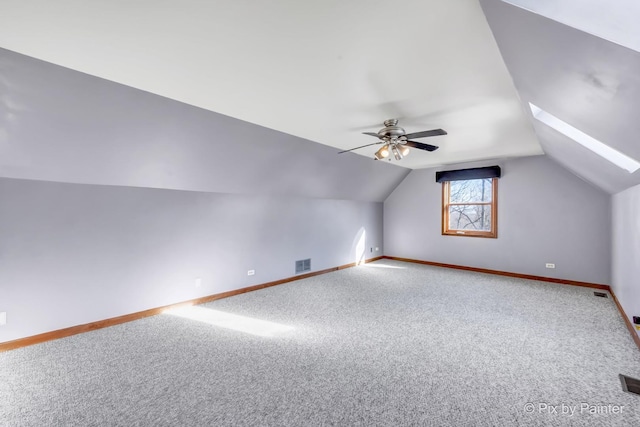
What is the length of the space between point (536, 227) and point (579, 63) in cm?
485

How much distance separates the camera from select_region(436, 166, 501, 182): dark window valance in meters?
5.39

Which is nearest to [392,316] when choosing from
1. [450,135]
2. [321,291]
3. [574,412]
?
[321,291]

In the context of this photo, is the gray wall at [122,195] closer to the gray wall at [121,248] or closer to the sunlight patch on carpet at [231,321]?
the gray wall at [121,248]

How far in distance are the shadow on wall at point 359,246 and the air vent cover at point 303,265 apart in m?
1.39

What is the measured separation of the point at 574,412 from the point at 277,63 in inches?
121

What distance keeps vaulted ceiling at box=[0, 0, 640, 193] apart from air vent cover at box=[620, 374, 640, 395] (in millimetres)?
1698

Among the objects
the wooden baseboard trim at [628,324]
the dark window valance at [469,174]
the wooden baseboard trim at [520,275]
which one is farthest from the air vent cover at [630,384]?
the dark window valance at [469,174]

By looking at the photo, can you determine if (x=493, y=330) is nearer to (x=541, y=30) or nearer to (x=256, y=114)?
(x=541, y=30)

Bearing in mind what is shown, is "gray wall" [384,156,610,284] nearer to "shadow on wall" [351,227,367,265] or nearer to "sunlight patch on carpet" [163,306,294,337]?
"shadow on wall" [351,227,367,265]

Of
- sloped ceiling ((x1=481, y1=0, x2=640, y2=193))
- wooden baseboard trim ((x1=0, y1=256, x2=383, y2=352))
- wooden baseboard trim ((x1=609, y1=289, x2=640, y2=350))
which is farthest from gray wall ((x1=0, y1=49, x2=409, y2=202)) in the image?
wooden baseboard trim ((x1=609, y1=289, x2=640, y2=350))

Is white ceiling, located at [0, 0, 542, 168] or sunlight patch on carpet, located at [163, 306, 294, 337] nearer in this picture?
white ceiling, located at [0, 0, 542, 168]

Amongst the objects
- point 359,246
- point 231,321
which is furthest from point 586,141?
point 359,246

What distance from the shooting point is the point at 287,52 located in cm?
184

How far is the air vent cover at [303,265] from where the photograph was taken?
17.1ft
